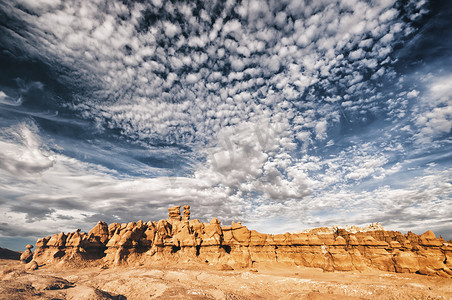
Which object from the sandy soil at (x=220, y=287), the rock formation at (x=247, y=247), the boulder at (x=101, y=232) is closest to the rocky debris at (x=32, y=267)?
the rock formation at (x=247, y=247)

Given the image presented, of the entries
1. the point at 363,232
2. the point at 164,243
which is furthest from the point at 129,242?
the point at 363,232

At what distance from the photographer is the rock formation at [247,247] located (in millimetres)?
38844

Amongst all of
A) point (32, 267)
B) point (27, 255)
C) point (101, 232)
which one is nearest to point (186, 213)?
point (101, 232)

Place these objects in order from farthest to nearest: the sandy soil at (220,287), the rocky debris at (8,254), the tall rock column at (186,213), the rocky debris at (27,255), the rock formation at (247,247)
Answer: the tall rock column at (186,213), the rocky debris at (8,254), the rocky debris at (27,255), the rock formation at (247,247), the sandy soil at (220,287)

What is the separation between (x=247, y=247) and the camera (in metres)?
47.3

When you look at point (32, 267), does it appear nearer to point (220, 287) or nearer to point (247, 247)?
point (220, 287)

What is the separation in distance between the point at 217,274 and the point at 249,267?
11.6 metres

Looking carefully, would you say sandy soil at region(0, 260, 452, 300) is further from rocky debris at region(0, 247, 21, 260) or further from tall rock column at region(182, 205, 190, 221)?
rocky debris at region(0, 247, 21, 260)

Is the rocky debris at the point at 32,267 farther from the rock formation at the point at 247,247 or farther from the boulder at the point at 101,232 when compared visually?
the boulder at the point at 101,232

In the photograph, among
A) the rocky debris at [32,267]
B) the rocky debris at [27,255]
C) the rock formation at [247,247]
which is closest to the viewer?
the rock formation at [247,247]

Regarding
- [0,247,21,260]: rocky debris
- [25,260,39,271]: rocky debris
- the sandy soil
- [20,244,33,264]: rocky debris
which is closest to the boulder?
[25,260,39,271]: rocky debris

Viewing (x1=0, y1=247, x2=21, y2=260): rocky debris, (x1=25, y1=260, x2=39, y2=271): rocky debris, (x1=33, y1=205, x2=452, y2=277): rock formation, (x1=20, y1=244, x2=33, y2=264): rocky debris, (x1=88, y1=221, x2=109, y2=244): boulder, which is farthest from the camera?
(x1=0, y1=247, x2=21, y2=260): rocky debris

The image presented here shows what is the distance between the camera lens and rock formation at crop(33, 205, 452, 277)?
38844 millimetres

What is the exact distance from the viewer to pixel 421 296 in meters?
22.2
